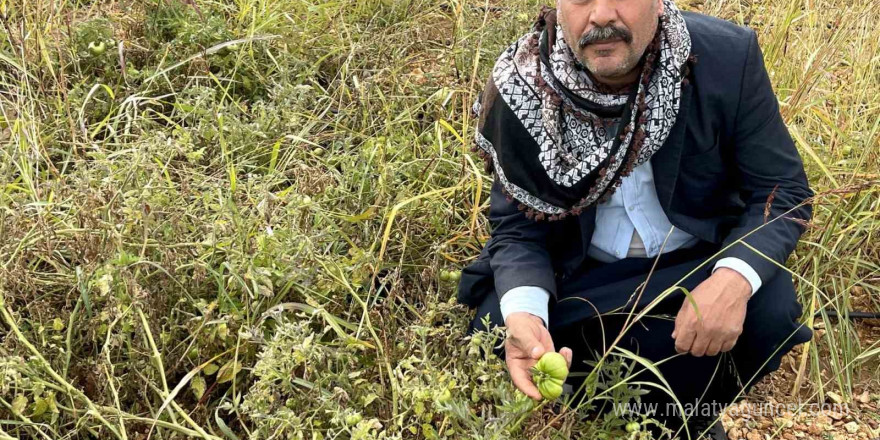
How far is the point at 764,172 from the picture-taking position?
230 cm

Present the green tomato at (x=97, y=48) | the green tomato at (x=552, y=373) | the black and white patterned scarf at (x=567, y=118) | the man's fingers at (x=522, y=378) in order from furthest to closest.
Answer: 1. the green tomato at (x=97, y=48)
2. the black and white patterned scarf at (x=567, y=118)
3. the man's fingers at (x=522, y=378)
4. the green tomato at (x=552, y=373)

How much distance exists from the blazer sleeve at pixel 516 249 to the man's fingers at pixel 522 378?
21cm

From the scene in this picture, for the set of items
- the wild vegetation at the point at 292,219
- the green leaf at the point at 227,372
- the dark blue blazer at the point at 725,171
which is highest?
the dark blue blazer at the point at 725,171

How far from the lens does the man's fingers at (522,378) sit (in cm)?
212

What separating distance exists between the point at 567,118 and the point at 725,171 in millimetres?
422

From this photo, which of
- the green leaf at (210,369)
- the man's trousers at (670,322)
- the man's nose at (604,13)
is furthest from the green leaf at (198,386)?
the man's nose at (604,13)

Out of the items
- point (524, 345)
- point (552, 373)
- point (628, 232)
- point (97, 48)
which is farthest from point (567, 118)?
Answer: point (97, 48)

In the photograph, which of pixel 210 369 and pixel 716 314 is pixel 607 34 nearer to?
pixel 716 314

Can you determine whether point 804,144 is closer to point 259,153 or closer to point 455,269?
point 455,269

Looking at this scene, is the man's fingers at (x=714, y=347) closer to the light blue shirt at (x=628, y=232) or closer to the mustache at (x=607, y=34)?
the light blue shirt at (x=628, y=232)

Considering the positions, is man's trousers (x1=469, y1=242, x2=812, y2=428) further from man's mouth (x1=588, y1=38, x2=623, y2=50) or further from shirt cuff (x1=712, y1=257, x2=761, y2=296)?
man's mouth (x1=588, y1=38, x2=623, y2=50)

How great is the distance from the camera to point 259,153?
3.29m

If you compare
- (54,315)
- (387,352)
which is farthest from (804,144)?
(54,315)

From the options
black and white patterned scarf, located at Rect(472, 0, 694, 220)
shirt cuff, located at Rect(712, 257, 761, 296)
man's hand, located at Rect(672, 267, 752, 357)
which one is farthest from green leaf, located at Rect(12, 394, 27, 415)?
shirt cuff, located at Rect(712, 257, 761, 296)
